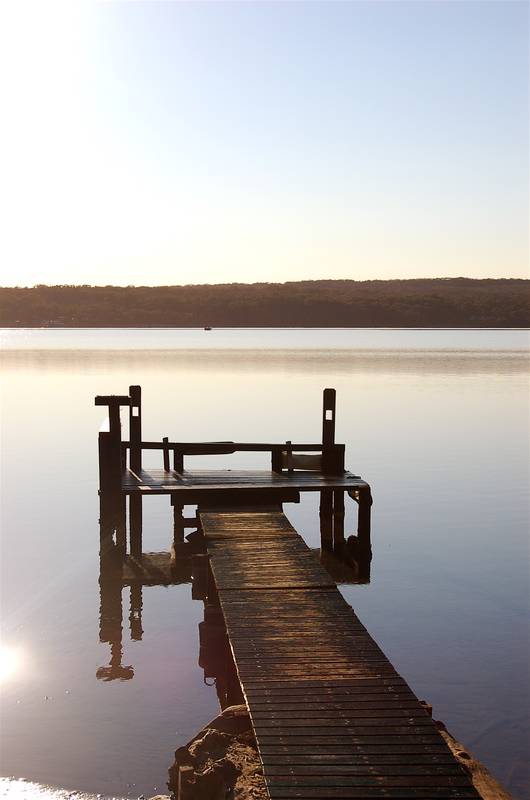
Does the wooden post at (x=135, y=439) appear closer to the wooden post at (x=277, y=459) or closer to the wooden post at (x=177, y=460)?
the wooden post at (x=177, y=460)

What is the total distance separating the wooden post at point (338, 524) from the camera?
20.7 metres

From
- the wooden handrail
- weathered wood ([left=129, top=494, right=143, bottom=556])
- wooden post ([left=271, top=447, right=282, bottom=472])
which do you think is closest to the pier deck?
wooden post ([left=271, top=447, right=282, bottom=472])

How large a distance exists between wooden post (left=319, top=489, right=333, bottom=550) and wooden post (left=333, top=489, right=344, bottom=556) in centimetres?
11

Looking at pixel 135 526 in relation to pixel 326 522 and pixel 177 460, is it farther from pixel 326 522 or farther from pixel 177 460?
pixel 326 522

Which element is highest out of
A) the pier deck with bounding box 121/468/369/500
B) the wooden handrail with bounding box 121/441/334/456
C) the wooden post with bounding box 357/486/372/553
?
the wooden handrail with bounding box 121/441/334/456

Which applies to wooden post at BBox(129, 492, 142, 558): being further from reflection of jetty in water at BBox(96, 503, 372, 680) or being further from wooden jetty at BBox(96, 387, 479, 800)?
reflection of jetty in water at BBox(96, 503, 372, 680)

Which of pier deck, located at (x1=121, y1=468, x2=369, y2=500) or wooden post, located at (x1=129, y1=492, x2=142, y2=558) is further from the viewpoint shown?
wooden post, located at (x1=129, y1=492, x2=142, y2=558)

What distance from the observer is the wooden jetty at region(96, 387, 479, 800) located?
776cm

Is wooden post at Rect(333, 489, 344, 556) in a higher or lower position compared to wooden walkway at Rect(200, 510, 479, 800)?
lower

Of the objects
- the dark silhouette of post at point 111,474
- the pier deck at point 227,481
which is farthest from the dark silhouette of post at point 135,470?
the dark silhouette of post at point 111,474

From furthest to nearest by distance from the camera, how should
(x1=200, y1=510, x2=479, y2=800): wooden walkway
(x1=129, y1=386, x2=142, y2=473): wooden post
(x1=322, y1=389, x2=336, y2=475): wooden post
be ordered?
A: (x1=129, y1=386, x2=142, y2=473): wooden post < (x1=322, y1=389, x2=336, y2=475): wooden post < (x1=200, y1=510, x2=479, y2=800): wooden walkway

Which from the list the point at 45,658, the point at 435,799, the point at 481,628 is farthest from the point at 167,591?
the point at 435,799

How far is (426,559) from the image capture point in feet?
66.9

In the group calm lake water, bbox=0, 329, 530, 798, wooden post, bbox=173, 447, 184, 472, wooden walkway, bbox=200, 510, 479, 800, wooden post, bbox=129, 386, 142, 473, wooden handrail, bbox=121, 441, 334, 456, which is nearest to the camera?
wooden walkway, bbox=200, 510, 479, 800
